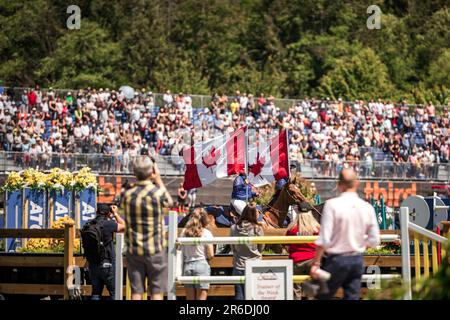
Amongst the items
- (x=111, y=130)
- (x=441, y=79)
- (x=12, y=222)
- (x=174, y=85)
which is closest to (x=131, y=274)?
(x=12, y=222)

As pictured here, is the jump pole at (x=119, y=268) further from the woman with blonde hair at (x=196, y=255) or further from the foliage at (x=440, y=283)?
the foliage at (x=440, y=283)

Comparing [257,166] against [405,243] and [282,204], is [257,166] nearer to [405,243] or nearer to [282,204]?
[282,204]

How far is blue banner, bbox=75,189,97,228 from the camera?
24953 millimetres

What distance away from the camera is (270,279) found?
43.2ft

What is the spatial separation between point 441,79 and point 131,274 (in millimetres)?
59528

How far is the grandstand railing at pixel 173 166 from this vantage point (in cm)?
3812

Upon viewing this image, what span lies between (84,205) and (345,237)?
14.6 metres

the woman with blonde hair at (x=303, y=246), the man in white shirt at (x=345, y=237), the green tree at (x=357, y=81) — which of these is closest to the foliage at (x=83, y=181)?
the woman with blonde hair at (x=303, y=246)

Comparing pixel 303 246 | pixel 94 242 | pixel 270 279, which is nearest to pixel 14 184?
pixel 94 242

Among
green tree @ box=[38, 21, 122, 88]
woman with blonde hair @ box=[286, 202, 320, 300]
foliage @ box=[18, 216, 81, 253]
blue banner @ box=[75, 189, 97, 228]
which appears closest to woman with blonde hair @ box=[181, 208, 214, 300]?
woman with blonde hair @ box=[286, 202, 320, 300]

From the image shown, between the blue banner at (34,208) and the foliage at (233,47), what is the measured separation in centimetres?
4037

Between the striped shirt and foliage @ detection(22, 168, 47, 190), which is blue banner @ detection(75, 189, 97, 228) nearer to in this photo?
foliage @ detection(22, 168, 47, 190)

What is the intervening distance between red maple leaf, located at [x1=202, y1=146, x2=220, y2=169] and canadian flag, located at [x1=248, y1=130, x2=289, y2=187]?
0.82 meters

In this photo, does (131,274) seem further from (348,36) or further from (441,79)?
(348,36)
